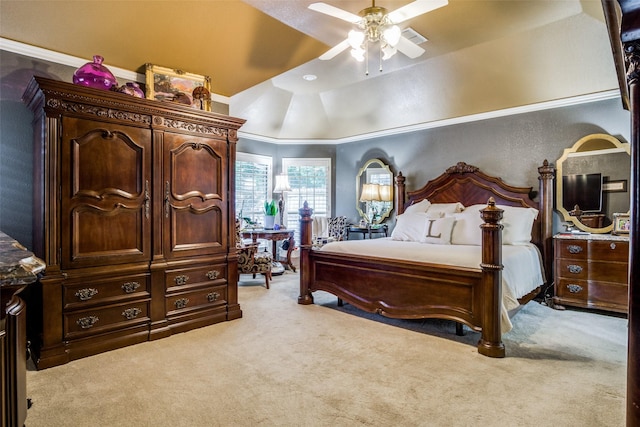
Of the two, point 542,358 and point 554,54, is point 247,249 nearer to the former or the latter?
point 542,358

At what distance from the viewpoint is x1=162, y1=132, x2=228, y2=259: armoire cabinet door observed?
10.5 feet

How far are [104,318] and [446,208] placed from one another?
13.8 ft

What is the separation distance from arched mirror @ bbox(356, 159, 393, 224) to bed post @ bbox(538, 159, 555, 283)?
2325 mm

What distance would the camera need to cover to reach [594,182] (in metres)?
4.27

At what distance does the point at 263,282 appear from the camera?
5527 mm

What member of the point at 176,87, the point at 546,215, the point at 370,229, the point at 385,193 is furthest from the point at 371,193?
the point at 176,87

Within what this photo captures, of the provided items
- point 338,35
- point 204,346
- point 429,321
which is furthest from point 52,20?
point 429,321

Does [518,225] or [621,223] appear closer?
[621,223]

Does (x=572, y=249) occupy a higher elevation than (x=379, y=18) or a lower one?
lower

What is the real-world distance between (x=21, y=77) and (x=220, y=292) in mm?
2418

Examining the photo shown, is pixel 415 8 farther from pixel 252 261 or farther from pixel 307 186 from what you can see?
pixel 307 186

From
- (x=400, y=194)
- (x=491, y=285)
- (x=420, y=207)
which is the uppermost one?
(x=400, y=194)

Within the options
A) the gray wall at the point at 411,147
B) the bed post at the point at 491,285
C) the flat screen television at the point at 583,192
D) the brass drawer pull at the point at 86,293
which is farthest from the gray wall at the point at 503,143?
the brass drawer pull at the point at 86,293

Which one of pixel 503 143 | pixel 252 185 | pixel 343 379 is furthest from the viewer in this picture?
pixel 252 185
